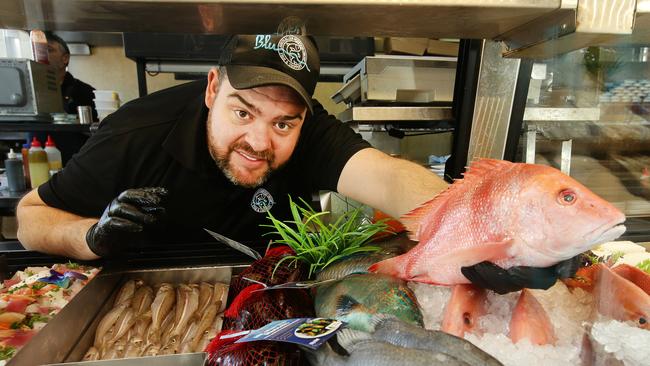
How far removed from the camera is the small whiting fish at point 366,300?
703 millimetres

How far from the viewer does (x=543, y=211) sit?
0.55 meters

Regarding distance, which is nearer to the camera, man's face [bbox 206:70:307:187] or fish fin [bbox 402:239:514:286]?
fish fin [bbox 402:239:514:286]

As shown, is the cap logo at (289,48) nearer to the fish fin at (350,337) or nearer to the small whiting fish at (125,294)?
the fish fin at (350,337)

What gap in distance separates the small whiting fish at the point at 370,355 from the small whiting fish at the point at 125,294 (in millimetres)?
728

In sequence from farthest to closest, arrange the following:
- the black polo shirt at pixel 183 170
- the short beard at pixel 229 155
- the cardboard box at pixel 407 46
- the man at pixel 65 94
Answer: the man at pixel 65 94
the cardboard box at pixel 407 46
the black polo shirt at pixel 183 170
the short beard at pixel 229 155

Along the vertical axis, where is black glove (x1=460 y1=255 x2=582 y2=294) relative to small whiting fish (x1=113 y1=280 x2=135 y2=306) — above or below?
above

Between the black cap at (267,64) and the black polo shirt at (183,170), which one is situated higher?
the black cap at (267,64)

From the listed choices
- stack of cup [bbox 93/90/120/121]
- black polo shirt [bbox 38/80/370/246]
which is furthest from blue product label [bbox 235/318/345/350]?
stack of cup [bbox 93/90/120/121]

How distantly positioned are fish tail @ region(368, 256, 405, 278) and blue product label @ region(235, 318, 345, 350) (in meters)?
0.18

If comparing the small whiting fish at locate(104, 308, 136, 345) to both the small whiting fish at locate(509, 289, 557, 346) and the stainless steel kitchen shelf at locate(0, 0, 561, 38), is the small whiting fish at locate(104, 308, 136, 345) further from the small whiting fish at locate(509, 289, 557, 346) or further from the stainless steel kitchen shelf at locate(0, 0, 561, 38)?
the small whiting fish at locate(509, 289, 557, 346)

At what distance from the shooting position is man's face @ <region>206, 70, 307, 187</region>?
1208mm

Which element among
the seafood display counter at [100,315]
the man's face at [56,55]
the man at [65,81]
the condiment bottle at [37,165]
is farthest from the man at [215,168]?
the man's face at [56,55]

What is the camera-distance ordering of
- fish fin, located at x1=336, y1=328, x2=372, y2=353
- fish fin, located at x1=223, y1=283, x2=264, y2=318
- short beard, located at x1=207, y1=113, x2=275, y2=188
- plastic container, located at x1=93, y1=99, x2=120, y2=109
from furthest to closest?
plastic container, located at x1=93, y1=99, x2=120, y2=109 → short beard, located at x1=207, y1=113, x2=275, y2=188 → fish fin, located at x1=223, y1=283, x2=264, y2=318 → fish fin, located at x1=336, y1=328, x2=372, y2=353

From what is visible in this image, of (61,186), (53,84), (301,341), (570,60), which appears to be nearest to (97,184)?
(61,186)
